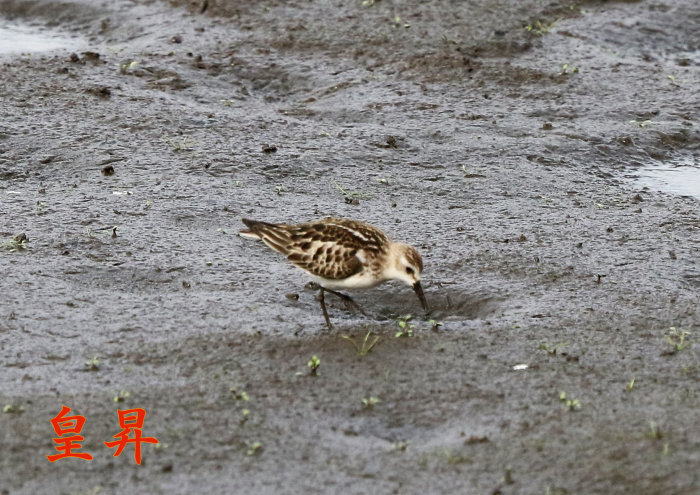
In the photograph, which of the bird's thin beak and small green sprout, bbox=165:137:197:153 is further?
small green sprout, bbox=165:137:197:153

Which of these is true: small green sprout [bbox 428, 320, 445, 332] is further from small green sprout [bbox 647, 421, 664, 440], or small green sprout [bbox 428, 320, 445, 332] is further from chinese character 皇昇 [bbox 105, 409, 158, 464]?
chinese character 皇昇 [bbox 105, 409, 158, 464]

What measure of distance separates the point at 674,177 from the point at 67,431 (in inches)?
291

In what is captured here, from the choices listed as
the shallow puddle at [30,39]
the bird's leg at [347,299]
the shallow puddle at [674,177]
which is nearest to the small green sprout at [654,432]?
the bird's leg at [347,299]

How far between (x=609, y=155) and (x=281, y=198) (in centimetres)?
380

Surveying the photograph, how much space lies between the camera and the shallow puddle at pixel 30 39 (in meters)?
14.9

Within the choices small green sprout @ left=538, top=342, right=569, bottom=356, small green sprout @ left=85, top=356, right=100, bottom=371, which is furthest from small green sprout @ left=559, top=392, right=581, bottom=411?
small green sprout @ left=85, top=356, right=100, bottom=371

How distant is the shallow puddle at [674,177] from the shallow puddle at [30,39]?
26.6 feet

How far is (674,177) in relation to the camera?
11.3 meters

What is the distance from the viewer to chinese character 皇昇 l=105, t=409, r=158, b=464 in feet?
20.1

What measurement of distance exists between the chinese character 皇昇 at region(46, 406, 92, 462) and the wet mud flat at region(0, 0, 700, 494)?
2.2 inches

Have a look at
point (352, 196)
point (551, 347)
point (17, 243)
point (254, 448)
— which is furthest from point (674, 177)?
point (254, 448)

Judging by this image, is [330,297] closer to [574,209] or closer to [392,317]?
[392,317]

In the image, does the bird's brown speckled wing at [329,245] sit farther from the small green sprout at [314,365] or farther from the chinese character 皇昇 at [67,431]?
the chinese character 皇昇 at [67,431]

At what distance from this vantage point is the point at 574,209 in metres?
10.2
